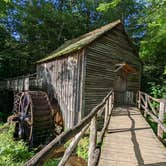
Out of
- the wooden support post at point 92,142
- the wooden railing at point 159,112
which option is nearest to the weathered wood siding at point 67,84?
the wooden railing at point 159,112

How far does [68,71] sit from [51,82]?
2.28 metres

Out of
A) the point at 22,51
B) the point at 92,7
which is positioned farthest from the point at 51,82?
the point at 92,7

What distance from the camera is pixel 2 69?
19234 millimetres

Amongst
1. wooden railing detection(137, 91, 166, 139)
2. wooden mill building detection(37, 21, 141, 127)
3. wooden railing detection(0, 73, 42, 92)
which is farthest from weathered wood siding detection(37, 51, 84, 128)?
wooden railing detection(137, 91, 166, 139)

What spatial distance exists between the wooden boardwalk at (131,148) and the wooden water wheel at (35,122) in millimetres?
5086

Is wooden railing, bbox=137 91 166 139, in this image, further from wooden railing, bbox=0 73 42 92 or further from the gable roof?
wooden railing, bbox=0 73 42 92

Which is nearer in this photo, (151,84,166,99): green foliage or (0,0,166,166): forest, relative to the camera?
(151,84,166,99): green foliage

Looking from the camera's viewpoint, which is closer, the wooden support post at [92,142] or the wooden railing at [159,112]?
the wooden support post at [92,142]

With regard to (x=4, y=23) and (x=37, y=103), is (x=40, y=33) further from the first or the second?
(x=37, y=103)

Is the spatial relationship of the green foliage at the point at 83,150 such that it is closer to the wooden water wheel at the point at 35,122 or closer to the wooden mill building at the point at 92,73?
the wooden mill building at the point at 92,73

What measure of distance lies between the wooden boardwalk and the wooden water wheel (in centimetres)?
509

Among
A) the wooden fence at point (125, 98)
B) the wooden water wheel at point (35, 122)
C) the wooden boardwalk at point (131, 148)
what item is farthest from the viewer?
the wooden fence at point (125, 98)

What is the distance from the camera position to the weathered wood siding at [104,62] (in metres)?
11.3

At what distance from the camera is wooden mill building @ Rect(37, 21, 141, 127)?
1120 centimetres
